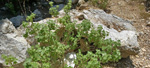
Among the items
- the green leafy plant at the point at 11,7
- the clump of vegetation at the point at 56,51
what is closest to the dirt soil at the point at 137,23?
the clump of vegetation at the point at 56,51

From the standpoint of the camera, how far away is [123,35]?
147 inches

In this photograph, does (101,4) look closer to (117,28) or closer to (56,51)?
(117,28)

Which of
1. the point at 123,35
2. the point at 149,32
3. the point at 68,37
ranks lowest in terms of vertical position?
the point at 149,32

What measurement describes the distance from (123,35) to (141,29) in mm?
1501

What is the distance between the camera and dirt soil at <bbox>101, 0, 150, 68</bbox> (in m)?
3.85

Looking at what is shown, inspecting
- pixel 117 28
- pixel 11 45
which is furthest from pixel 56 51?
pixel 117 28

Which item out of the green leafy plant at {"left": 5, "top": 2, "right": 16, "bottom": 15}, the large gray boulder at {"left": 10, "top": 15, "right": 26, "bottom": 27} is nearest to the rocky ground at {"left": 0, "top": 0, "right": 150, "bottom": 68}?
the large gray boulder at {"left": 10, "top": 15, "right": 26, "bottom": 27}

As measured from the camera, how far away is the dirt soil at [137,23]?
3852 millimetres

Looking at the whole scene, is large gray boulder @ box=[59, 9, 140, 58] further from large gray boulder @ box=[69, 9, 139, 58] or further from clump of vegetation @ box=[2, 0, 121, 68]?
clump of vegetation @ box=[2, 0, 121, 68]

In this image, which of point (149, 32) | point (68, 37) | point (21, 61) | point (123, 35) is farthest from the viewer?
point (149, 32)

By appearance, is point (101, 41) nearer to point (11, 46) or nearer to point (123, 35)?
point (123, 35)

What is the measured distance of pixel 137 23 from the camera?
5113mm

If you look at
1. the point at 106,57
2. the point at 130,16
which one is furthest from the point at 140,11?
the point at 106,57

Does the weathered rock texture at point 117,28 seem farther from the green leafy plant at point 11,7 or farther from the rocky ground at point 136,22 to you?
the green leafy plant at point 11,7
